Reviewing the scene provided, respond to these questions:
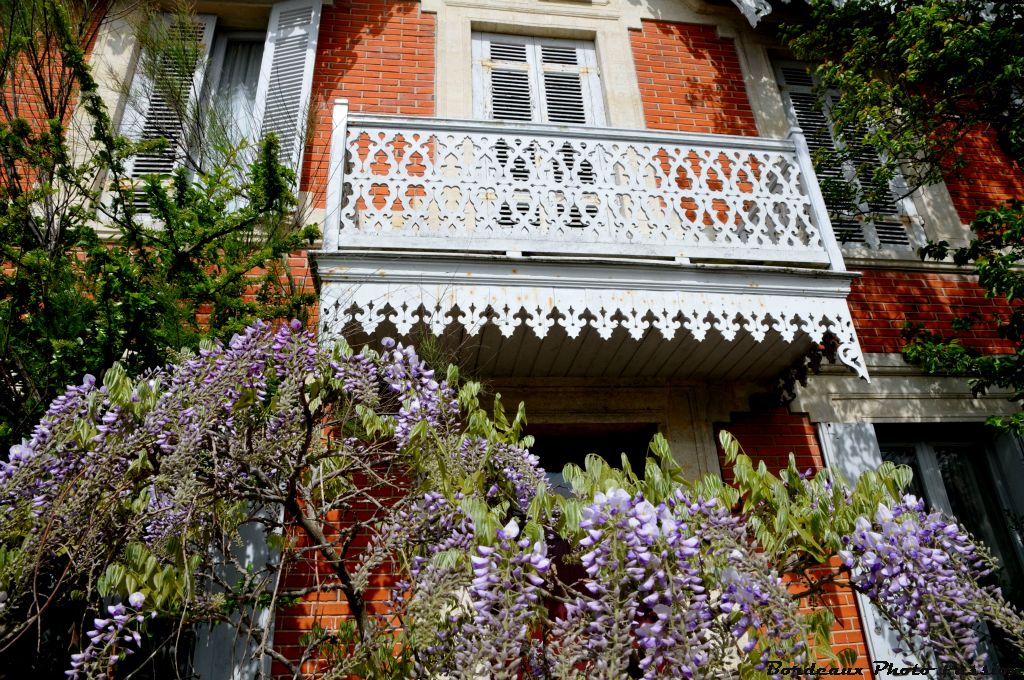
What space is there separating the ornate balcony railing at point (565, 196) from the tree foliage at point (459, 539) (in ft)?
5.07

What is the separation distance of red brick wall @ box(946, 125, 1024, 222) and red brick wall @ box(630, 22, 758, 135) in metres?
2.20

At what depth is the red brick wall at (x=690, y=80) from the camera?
6637mm

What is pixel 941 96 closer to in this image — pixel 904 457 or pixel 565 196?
pixel 904 457

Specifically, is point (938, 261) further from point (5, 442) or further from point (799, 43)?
point (5, 442)

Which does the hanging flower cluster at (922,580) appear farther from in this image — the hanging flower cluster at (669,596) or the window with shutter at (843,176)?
the window with shutter at (843,176)

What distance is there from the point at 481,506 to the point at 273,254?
2272 millimetres

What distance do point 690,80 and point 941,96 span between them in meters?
2.37

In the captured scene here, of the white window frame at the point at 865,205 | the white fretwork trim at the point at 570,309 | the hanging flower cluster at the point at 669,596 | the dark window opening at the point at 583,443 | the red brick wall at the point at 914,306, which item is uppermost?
the white window frame at the point at 865,205

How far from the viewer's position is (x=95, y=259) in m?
3.66

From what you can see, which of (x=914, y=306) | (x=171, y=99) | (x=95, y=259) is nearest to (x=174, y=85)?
(x=171, y=99)

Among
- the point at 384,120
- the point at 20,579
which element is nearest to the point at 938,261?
the point at 384,120

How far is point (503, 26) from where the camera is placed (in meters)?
7.05

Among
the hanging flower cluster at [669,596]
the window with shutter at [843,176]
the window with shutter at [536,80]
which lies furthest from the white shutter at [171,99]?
the window with shutter at [843,176]

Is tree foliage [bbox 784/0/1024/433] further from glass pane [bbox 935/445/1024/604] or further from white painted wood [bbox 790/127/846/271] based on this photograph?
white painted wood [bbox 790/127/846/271]
